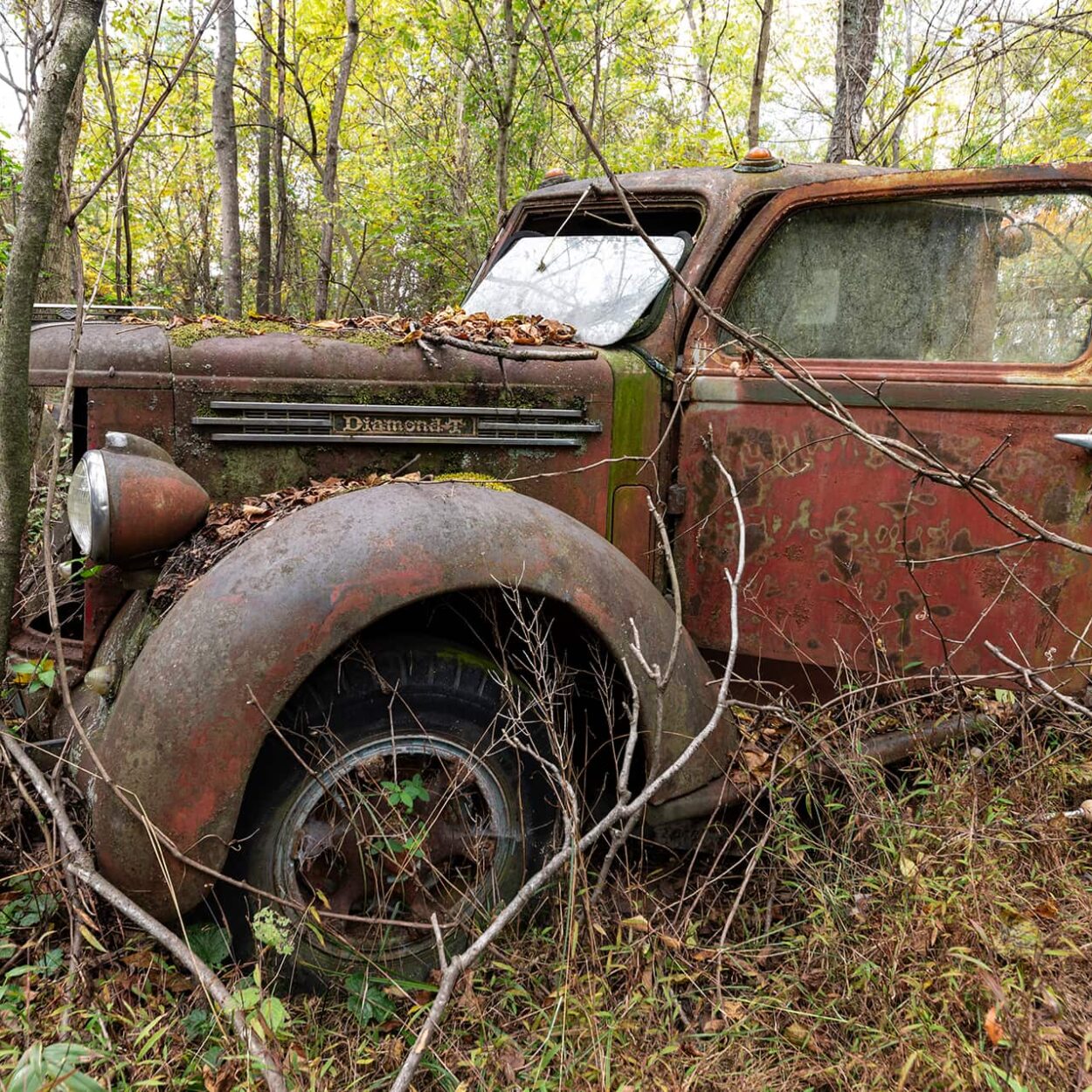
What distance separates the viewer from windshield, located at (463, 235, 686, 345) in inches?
120

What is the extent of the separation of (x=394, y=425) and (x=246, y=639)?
0.92 metres

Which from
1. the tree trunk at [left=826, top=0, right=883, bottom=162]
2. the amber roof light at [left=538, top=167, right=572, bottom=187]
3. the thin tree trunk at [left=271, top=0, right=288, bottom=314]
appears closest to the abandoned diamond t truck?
the amber roof light at [left=538, top=167, right=572, bottom=187]

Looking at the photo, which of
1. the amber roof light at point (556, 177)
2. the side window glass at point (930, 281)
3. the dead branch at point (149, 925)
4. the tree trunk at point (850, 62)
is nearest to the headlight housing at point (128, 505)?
the dead branch at point (149, 925)

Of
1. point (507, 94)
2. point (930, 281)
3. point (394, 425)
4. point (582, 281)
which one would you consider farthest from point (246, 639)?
point (507, 94)

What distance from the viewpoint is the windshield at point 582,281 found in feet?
9.97

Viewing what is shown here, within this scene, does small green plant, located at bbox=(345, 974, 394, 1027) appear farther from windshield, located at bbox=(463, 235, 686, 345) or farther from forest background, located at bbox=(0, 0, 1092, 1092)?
windshield, located at bbox=(463, 235, 686, 345)

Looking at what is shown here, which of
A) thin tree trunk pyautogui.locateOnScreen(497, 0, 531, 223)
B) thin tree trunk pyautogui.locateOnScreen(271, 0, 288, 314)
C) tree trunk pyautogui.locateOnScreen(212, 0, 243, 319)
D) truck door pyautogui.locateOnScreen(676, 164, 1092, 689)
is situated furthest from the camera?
thin tree trunk pyautogui.locateOnScreen(271, 0, 288, 314)

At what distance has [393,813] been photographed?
2117mm

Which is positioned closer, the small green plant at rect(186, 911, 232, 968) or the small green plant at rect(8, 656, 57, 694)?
the small green plant at rect(186, 911, 232, 968)

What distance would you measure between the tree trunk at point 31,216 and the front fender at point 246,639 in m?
0.72

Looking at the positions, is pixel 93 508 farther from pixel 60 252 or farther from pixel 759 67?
pixel 759 67

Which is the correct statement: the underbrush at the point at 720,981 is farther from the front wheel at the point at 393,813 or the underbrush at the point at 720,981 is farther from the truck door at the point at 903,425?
the truck door at the point at 903,425

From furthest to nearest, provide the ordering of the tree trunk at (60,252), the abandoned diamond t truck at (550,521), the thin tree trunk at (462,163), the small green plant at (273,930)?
the thin tree trunk at (462,163) → the tree trunk at (60,252) → the abandoned diamond t truck at (550,521) → the small green plant at (273,930)

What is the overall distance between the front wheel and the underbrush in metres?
0.12
